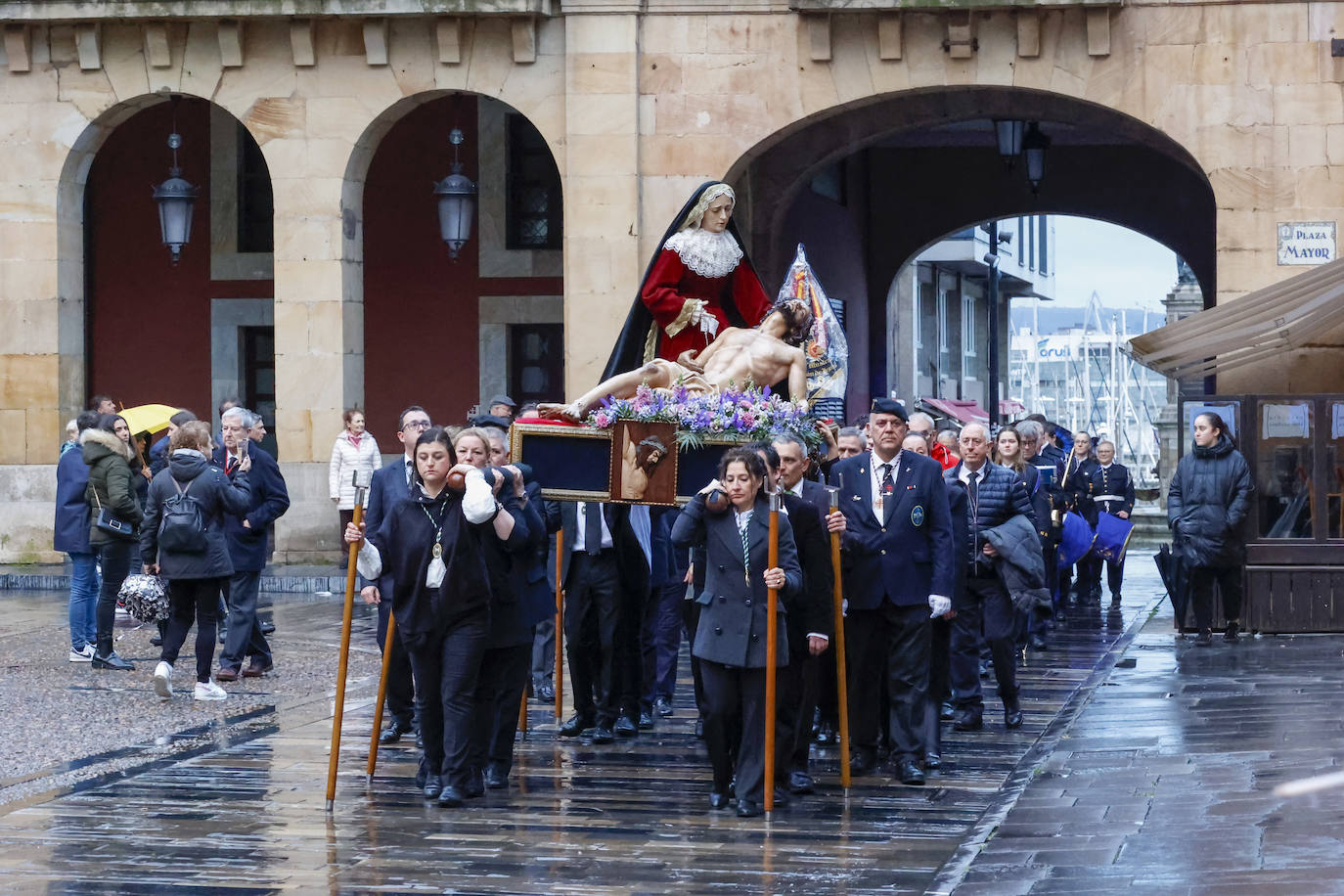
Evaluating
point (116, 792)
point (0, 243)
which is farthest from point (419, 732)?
point (0, 243)

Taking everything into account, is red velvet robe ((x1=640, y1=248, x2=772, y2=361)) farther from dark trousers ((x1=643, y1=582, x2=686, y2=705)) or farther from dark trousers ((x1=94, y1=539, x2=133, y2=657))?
dark trousers ((x1=94, y1=539, x2=133, y2=657))

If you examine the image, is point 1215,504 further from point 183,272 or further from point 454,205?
point 183,272

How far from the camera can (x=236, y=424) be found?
1296cm

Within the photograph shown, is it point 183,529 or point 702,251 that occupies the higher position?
point 702,251

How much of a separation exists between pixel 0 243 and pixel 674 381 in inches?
492

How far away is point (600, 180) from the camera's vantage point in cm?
1909

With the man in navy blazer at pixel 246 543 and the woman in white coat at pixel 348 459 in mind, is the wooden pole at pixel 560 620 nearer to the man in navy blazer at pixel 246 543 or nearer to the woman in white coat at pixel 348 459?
the man in navy blazer at pixel 246 543

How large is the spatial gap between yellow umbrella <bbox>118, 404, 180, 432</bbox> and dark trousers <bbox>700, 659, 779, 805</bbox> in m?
10.7

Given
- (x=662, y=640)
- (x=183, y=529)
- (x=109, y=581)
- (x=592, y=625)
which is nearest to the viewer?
(x=592, y=625)

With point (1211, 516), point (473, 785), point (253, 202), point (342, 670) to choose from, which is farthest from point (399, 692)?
point (253, 202)

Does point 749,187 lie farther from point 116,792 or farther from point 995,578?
point 116,792

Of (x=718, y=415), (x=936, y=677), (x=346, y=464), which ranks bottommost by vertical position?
(x=936, y=677)

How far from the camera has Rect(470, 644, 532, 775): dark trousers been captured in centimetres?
906

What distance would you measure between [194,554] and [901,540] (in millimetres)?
4605
